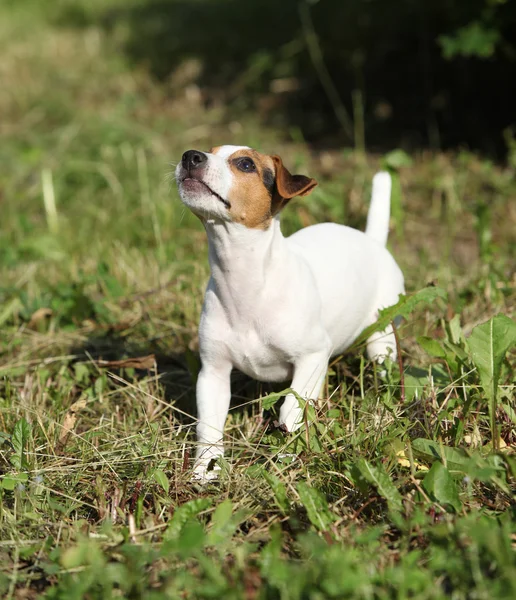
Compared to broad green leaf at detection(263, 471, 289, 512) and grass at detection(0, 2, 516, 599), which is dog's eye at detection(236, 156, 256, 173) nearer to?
grass at detection(0, 2, 516, 599)

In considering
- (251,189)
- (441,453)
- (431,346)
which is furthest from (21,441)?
(431,346)

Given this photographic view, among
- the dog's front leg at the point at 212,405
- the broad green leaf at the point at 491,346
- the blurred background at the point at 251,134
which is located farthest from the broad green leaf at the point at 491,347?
the blurred background at the point at 251,134

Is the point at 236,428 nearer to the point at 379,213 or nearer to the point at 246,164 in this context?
the point at 246,164

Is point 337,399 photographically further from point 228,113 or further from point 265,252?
point 228,113

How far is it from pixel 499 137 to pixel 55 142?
4277 mm

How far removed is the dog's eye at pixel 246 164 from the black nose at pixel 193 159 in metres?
0.17

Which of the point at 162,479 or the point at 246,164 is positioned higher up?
the point at 246,164

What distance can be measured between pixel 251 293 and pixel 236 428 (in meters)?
0.69

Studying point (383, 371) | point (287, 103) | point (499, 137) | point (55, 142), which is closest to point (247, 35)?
point (287, 103)

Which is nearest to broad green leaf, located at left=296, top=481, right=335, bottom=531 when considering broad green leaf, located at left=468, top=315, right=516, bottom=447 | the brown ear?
broad green leaf, located at left=468, top=315, right=516, bottom=447

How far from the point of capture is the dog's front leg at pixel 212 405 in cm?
335

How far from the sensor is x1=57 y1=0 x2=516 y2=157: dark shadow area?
7.28 meters

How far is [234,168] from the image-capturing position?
3184 mm

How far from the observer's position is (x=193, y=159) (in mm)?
3090
